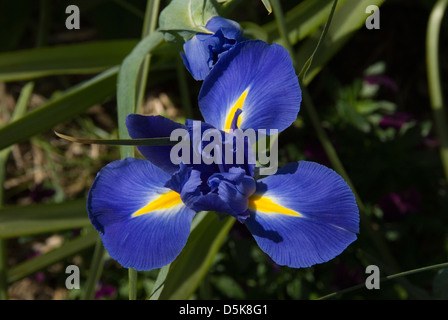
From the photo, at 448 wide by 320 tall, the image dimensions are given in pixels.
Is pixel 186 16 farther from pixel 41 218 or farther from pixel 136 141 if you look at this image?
pixel 41 218

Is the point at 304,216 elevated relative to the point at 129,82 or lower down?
lower down

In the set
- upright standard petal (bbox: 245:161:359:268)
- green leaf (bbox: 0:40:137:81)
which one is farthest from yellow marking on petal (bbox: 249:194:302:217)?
green leaf (bbox: 0:40:137:81)

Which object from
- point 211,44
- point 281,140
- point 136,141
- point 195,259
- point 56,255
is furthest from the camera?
point 281,140

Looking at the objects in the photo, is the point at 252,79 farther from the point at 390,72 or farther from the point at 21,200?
the point at 21,200

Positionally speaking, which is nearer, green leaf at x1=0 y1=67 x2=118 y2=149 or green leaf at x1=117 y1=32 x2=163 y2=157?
Answer: green leaf at x1=117 y1=32 x2=163 y2=157

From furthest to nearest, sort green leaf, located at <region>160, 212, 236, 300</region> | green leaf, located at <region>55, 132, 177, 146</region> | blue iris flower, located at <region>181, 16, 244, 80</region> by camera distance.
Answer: green leaf, located at <region>160, 212, 236, 300</region>, blue iris flower, located at <region>181, 16, 244, 80</region>, green leaf, located at <region>55, 132, 177, 146</region>

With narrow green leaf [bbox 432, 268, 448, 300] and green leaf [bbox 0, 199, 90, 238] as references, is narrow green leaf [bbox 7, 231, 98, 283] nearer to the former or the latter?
green leaf [bbox 0, 199, 90, 238]

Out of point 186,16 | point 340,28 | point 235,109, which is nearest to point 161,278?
point 235,109
